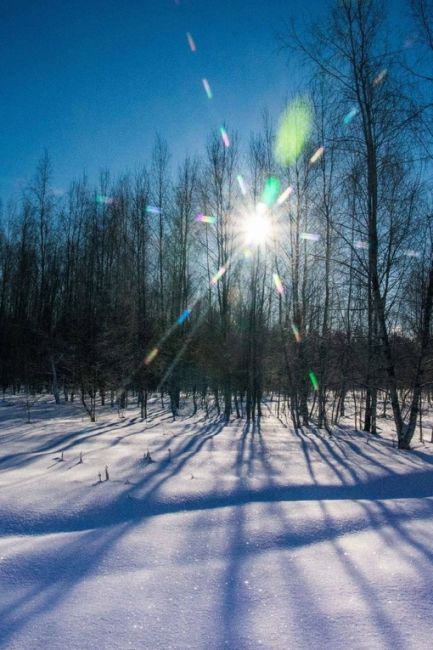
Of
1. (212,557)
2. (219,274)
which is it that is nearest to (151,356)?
(219,274)

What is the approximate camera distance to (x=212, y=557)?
103 inches

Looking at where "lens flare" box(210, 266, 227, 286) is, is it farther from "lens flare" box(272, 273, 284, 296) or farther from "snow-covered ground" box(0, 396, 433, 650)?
"snow-covered ground" box(0, 396, 433, 650)

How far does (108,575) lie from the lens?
7.76 feet

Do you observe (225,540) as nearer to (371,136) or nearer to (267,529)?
(267,529)

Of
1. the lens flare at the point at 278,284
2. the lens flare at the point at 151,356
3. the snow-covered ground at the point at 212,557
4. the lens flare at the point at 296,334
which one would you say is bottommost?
the snow-covered ground at the point at 212,557

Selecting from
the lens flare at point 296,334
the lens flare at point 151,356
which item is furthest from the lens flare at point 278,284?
the lens flare at point 151,356

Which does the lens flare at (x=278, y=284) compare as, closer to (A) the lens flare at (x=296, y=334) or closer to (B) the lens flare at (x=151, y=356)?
(A) the lens flare at (x=296, y=334)

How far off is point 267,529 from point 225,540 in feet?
1.21

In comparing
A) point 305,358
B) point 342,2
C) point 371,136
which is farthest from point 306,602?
point 305,358

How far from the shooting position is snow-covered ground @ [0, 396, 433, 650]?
72.3 inches

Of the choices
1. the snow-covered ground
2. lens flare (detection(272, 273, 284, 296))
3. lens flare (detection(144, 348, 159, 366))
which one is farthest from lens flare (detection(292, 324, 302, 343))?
the snow-covered ground

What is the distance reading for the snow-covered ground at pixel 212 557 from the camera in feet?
6.03

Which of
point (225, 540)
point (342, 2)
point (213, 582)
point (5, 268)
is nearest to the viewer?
point (213, 582)

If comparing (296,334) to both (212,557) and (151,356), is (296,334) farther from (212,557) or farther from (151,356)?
(212,557)
